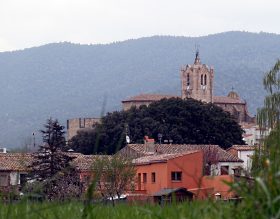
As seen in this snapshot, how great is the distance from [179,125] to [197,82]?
76.8 meters

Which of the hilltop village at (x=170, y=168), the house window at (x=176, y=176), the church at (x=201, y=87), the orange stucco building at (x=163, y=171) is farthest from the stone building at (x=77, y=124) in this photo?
the house window at (x=176, y=176)

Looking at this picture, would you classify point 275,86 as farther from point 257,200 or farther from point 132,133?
point 132,133

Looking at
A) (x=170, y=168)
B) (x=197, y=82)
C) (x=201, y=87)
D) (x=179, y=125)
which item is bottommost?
(x=170, y=168)

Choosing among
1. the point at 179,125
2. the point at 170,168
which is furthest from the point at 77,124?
the point at 170,168

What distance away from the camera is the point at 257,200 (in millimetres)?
2975

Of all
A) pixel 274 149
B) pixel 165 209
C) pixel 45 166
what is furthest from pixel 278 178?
pixel 45 166

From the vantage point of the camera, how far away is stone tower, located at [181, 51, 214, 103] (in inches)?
6275

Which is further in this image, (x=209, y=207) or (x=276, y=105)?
(x=276, y=105)

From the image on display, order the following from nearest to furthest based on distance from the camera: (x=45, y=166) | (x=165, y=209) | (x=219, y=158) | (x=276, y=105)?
(x=165, y=209), (x=276, y=105), (x=45, y=166), (x=219, y=158)

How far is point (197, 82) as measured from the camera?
16000cm

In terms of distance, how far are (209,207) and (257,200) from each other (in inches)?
19.0

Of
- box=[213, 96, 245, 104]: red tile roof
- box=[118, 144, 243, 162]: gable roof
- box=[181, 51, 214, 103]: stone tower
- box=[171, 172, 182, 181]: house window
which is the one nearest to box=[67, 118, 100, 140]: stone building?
box=[181, 51, 214, 103]: stone tower

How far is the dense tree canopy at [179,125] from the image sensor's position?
82812mm

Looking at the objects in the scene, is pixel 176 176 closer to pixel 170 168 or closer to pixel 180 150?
pixel 170 168
